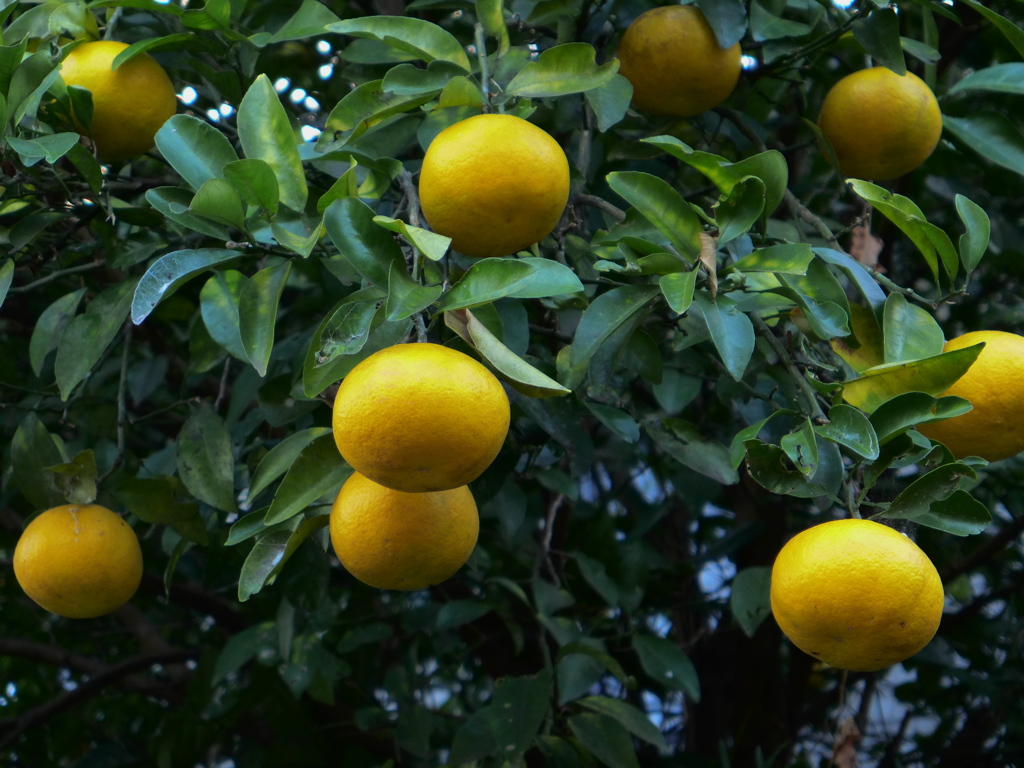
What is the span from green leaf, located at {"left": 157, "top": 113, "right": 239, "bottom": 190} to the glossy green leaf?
81 millimetres

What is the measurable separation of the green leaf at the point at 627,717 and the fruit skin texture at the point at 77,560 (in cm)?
74

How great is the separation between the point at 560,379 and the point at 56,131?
2.17 ft

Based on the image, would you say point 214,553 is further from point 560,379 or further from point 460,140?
point 460,140

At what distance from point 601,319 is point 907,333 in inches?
11.9

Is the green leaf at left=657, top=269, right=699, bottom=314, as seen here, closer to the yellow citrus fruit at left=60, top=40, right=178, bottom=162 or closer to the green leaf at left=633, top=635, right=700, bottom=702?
the yellow citrus fruit at left=60, top=40, right=178, bottom=162

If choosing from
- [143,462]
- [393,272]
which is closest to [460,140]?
[393,272]

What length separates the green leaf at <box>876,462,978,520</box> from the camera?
2.49 ft

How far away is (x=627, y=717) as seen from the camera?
1.40 m

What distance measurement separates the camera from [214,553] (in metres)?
1.41

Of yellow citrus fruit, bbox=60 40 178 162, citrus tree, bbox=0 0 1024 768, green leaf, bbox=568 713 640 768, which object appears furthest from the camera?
green leaf, bbox=568 713 640 768

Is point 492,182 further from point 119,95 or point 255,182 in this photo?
point 119,95

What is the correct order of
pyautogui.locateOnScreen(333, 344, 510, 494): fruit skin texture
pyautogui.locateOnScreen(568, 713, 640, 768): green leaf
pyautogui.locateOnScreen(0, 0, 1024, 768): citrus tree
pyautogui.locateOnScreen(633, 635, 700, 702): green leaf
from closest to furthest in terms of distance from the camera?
pyautogui.locateOnScreen(333, 344, 510, 494): fruit skin texture → pyautogui.locateOnScreen(0, 0, 1024, 768): citrus tree → pyautogui.locateOnScreen(568, 713, 640, 768): green leaf → pyautogui.locateOnScreen(633, 635, 700, 702): green leaf

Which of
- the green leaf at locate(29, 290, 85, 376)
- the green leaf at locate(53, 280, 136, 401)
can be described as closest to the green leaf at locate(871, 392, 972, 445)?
the green leaf at locate(53, 280, 136, 401)

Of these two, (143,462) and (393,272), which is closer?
(393,272)
